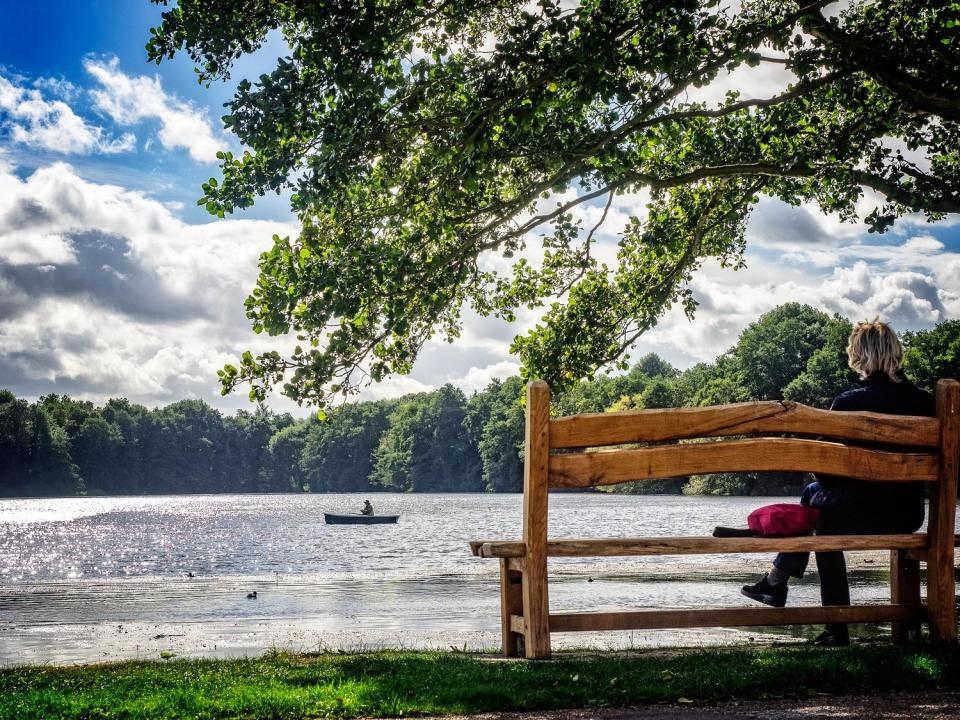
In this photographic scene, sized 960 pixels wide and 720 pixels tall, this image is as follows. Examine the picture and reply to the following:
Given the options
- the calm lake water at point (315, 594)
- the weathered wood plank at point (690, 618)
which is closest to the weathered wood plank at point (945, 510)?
the weathered wood plank at point (690, 618)

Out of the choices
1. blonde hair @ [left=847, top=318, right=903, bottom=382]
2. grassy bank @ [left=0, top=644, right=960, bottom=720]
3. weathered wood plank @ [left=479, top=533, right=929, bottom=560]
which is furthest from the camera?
blonde hair @ [left=847, top=318, right=903, bottom=382]

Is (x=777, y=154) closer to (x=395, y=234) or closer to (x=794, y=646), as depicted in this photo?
(x=395, y=234)

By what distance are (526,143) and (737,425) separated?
314 inches

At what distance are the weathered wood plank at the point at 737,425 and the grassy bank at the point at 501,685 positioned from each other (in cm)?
147

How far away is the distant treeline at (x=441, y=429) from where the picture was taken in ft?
340

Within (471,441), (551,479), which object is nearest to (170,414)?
(471,441)

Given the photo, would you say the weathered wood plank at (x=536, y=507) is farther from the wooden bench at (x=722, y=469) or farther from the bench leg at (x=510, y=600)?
the bench leg at (x=510, y=600)

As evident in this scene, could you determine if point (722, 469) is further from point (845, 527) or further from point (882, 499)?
point (882, 499)

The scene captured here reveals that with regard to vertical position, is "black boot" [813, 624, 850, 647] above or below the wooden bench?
below

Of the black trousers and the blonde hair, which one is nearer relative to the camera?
the black trousers

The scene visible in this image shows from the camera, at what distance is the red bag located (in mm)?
6816

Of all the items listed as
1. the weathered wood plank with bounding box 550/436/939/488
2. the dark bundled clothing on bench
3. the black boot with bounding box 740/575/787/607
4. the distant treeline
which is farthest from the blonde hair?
the distant treeline

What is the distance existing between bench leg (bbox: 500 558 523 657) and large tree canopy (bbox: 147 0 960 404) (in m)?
6.29

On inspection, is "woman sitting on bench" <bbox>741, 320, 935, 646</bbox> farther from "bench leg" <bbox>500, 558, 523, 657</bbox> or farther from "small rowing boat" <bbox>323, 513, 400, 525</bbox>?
"small rowing boat" <bbox>323, 513, 400, 525</bbox>
